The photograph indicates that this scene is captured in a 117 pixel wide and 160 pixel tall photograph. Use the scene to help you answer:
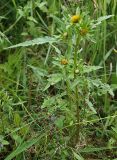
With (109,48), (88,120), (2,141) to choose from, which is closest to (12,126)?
(2,141)

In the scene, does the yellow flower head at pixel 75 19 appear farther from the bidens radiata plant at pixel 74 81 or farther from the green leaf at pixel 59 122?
the green leaf at pixel 59 122

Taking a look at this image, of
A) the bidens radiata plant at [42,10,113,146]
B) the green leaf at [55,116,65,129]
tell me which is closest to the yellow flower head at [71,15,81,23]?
the bidens radiata plant at [42,10,113,146]

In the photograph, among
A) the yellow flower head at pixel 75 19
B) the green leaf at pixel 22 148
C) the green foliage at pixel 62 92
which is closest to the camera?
the yellow flower head at pixel 75 19

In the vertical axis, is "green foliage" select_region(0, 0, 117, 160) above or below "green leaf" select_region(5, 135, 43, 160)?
above

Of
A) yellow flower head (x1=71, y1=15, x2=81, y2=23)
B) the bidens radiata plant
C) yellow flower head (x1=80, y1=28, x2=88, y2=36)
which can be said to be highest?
yellow flower head (x1=71, y1=15, x2=81, y2=23)

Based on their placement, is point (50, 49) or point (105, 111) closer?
point (105, 111)

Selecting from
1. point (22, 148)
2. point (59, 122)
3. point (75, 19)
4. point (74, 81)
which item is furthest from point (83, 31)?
point (22, 148)

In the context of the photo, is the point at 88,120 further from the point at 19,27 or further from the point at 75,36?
the point at 19,27

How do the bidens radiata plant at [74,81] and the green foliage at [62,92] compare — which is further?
the green foliage at [62,92]

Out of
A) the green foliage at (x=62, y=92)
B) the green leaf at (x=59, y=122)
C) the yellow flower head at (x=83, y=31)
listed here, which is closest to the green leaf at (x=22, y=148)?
the green foliage at (x=62, y=92)

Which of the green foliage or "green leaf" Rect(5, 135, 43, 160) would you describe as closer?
the green foliage

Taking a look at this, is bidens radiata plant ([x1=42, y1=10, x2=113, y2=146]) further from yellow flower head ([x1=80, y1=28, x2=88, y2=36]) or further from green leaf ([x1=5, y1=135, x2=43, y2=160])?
green leaf ([x1=5, y1=135, x2=43, y2=160])
